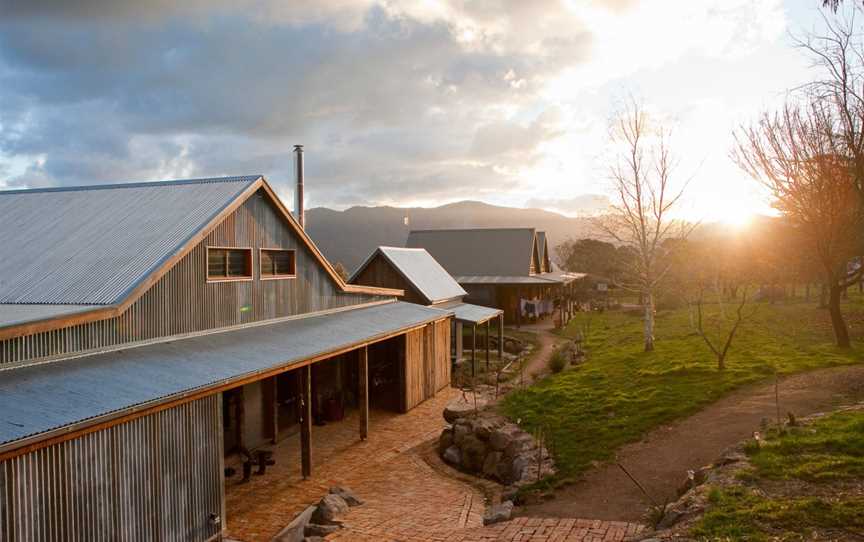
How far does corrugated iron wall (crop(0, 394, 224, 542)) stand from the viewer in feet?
23.1

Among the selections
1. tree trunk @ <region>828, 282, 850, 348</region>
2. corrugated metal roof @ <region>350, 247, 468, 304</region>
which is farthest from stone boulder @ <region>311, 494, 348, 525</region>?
tree trunk @ <region>828, 282, 850, 348</region>

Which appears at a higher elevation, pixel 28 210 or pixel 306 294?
pixel 28 210

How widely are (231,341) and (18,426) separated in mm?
5611

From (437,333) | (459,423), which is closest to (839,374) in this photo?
(459,423)

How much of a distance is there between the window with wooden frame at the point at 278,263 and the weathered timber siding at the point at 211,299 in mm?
162

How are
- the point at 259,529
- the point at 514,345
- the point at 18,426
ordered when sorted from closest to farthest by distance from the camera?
the point at 18,426 < the point at 259,529 < the point at 514,345

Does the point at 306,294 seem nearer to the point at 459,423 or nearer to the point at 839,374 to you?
the point at 459,423

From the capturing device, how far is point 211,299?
504 inches

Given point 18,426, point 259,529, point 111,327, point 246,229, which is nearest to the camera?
point 18,426

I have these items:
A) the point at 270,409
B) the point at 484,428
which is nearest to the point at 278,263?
the point at 270,409

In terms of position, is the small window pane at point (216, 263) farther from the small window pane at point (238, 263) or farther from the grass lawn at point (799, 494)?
the grass lawn at point (799, 494)

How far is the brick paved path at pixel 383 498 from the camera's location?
31.0ft

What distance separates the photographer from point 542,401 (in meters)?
17.8

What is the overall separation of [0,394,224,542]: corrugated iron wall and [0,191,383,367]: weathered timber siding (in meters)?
1.83
